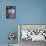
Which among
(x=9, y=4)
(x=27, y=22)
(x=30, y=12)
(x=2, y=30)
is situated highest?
(x=9, y=4)

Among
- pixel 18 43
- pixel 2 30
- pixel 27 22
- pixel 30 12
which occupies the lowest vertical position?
pixel 18 43

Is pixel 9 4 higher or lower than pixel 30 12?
higher

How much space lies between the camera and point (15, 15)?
3225 mm

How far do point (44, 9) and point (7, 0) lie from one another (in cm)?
96

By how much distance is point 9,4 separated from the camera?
10.6ft

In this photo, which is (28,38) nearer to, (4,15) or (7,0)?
(4,15)

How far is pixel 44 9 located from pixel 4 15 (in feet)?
3.34

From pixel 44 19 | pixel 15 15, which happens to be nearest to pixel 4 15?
pixel 15 15

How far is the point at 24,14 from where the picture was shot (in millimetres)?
3232

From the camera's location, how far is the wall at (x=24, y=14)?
3.21 meters

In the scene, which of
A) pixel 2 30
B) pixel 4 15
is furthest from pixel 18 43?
pixel 4 15

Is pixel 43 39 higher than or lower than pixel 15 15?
lower

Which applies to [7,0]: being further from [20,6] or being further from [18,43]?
[18,43]

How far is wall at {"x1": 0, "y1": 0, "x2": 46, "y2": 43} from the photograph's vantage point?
3213mm
